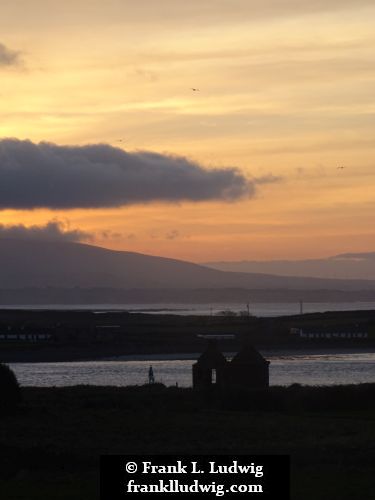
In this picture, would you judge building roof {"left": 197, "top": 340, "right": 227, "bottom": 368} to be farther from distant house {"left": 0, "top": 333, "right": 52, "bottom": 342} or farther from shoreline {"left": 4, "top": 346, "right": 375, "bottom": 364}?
distant house {"left": 0, "top": 333, "right": 52, "bottom": 342}

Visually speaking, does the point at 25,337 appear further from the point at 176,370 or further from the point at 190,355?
the point at 176,370

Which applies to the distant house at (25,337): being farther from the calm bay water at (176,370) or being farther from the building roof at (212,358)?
the building roof at (212,358)

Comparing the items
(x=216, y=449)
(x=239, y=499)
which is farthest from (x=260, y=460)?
(x=216, y=449)

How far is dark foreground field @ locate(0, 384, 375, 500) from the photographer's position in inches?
1080

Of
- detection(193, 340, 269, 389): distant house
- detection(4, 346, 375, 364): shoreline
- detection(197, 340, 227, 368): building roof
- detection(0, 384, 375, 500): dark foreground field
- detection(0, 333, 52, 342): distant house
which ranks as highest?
detection(0, 333, 52, 342): distant house

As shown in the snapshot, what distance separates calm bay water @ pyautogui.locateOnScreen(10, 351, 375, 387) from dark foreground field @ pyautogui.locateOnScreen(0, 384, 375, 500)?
1946 centimetres

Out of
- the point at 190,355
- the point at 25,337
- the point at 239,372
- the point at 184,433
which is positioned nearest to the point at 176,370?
the point at 190,355

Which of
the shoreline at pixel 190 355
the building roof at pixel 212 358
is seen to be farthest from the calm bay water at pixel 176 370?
the building roof at pixel 212 358

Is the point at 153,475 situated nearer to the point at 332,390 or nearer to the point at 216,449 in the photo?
the point at 216,449

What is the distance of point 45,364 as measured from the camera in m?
98.5

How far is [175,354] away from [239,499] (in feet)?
287

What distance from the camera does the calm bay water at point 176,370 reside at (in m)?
71.4

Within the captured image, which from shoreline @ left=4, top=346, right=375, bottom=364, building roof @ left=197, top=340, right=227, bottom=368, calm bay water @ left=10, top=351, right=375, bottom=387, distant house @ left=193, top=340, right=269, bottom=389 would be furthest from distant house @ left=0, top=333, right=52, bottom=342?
distant house @ left=193, top=340, right=269, bottom=389

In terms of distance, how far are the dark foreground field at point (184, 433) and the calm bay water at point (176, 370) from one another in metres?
19.5
